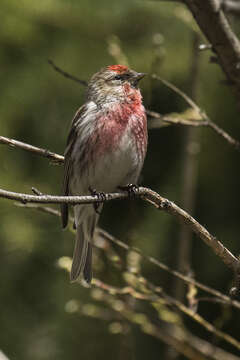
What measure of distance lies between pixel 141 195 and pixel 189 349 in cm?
132

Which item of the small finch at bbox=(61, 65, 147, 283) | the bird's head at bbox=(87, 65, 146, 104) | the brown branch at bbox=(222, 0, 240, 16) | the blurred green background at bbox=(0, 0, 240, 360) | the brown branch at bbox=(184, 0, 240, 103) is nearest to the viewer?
the brown branch at bbox=(184, 0, 240, 103)

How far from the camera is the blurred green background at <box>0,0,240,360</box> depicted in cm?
495

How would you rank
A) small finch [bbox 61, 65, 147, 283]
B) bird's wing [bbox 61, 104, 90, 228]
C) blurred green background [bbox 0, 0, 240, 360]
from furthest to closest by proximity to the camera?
1. blurred green background [bbox 0, 0, 240, 360]
2. bird's wing [bbox 61, 104, 90, 228]
3. small finch [bbox 61, 65, 147, 283]

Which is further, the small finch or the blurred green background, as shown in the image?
the blurred green background

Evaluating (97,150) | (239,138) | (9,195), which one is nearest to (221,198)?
(239,138)

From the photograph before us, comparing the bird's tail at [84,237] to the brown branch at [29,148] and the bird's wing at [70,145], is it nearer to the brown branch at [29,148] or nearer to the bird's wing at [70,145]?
the bird's wing at [70,145]

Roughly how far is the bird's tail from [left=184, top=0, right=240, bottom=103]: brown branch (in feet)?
4.52

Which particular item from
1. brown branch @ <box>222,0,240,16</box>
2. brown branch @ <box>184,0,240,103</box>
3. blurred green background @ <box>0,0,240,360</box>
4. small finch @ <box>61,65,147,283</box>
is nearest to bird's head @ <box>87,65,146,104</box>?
small finch @ <box>61,65,147,283</box>

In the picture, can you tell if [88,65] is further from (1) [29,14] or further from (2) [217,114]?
(2) [217,114]

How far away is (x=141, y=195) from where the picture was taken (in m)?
3.12

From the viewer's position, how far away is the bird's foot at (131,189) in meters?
3.20

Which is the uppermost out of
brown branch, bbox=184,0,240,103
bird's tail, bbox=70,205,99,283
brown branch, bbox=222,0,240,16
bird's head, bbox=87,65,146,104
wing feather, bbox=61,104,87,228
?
brown branch, bbox=222,0,240,16

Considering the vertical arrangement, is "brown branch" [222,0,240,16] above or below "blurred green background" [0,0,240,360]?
above

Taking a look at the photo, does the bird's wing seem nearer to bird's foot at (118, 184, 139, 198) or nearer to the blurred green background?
bird's foot at (118, 184, 139, 198)
